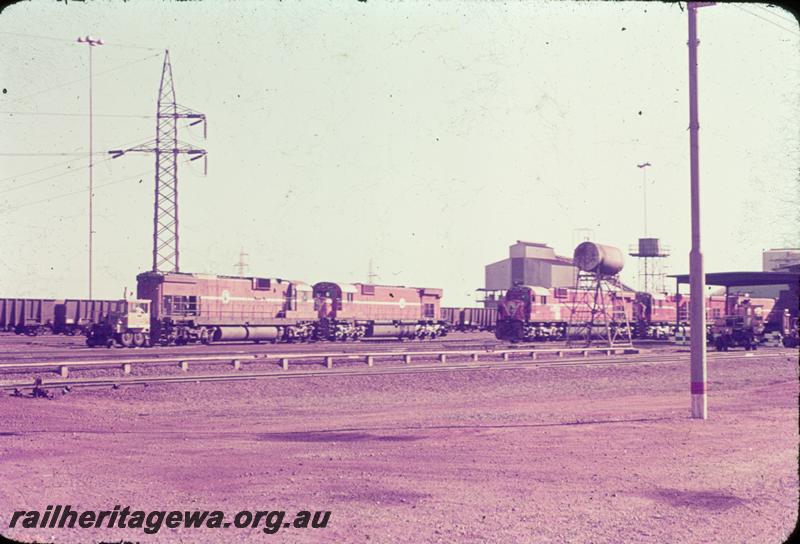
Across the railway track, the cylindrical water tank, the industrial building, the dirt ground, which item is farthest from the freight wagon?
the industrial building

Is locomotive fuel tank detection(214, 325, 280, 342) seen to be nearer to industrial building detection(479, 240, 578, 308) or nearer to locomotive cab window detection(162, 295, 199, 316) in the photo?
locomotive cab window detection(162, 295, 199, 316)

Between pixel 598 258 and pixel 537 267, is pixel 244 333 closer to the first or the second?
pixel 598 258

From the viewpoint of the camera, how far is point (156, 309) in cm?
4375

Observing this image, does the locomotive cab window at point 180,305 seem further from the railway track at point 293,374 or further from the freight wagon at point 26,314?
the railway track at point 293,374

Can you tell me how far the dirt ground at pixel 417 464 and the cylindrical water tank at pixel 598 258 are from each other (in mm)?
27657

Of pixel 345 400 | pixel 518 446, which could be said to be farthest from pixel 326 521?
pixel 345 400

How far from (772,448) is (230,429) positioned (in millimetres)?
9447

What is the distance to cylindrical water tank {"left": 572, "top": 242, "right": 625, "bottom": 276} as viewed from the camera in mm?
49750

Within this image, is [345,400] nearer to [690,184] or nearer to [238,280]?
[690,184]

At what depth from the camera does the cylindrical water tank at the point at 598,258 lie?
49.8 meters

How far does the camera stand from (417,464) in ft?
38.9

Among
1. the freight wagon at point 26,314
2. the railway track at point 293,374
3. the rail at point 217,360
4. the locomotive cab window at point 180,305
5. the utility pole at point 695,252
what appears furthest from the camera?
the freight wagon at point 26,314

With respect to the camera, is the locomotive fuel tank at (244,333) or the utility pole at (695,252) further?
the locomotive fuel tank at (244,333)

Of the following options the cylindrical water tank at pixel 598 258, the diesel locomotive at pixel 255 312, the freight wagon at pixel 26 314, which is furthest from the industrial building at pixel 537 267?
the freight wagon at pixel 26 314
